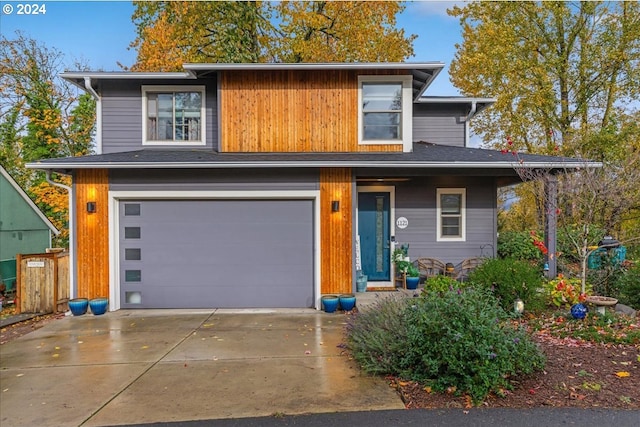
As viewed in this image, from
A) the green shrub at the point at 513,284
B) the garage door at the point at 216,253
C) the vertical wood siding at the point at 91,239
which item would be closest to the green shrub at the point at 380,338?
the green shrub at the point at 513,284

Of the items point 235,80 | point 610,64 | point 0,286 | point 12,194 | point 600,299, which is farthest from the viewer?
point 610,64

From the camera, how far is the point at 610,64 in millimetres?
15352

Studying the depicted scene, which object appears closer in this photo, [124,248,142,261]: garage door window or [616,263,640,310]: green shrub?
[616,263,640,310]: green shrub

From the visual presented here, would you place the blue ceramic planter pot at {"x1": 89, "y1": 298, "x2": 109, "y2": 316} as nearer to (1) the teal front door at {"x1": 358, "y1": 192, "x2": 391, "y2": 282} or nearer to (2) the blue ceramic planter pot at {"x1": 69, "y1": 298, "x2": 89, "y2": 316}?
(2) the blue ceramic planter pot at {"x1": 69, "y1": 298, "x2": 89, "y2": 316}

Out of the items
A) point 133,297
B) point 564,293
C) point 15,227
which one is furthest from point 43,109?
point 564,293

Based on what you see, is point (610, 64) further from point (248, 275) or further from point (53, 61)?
point (53, 61)

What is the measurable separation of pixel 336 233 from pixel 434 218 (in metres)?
2.73

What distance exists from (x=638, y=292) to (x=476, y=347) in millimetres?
4588

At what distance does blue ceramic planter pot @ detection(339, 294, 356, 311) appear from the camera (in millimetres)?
7453

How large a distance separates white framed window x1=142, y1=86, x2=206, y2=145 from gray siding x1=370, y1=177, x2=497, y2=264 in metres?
5.00

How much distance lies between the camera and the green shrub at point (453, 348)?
3.68 m

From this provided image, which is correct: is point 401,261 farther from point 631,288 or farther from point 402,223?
point 631,288

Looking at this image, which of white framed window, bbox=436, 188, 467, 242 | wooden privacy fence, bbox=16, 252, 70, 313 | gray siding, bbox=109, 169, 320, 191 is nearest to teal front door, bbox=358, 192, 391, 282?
white framed window, bbox=436, 188, 467, 242

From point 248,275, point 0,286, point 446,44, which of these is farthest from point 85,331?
point 446,44
